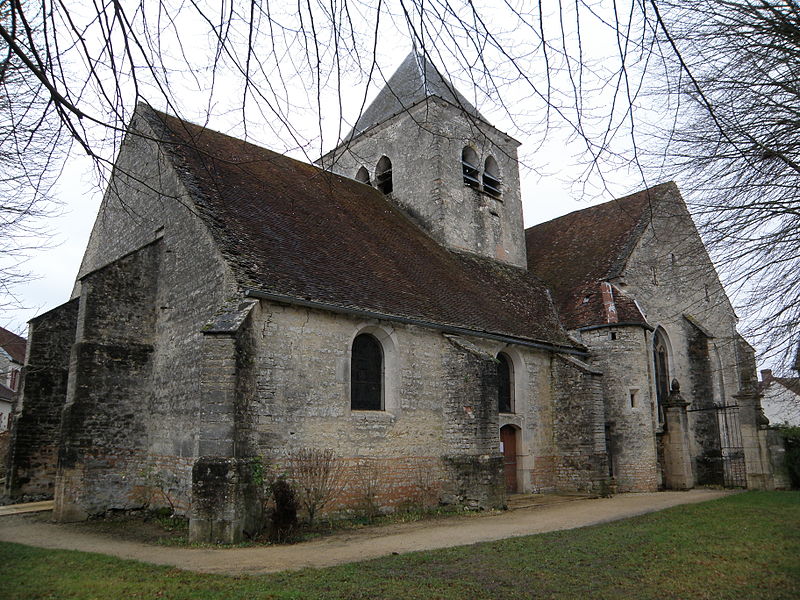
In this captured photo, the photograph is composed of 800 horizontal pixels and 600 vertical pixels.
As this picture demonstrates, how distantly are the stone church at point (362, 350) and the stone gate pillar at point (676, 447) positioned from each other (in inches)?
2.4

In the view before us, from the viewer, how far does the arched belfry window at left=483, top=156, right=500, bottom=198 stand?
2208cm

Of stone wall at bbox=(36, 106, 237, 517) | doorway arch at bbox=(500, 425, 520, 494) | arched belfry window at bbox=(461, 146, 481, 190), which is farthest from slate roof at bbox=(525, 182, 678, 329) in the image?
stone wall at bbox=(36, 106, 237, 517)

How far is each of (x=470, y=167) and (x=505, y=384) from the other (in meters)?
7.97

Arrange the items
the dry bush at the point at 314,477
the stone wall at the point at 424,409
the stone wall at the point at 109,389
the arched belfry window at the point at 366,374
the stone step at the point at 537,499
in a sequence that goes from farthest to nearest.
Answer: the stone step at the point at 537,499 → the arched belfry window at the point at 366,374 → the stone wall at the point at 109,389 → the stone wall at the point at 424,409 → the dry bush at the point at 314,477

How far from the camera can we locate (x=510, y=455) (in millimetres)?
17172

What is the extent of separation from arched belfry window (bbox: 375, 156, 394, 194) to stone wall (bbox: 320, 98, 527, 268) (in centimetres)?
19

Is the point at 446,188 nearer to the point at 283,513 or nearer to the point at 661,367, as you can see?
the point at 661,367

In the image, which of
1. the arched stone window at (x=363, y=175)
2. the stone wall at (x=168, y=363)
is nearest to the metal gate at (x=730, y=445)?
the arched stone window at (x=363, y=175)

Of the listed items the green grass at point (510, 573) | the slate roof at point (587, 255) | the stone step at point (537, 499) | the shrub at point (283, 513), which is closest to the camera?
the green grass at point (510, 573)

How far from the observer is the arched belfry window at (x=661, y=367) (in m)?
20.1

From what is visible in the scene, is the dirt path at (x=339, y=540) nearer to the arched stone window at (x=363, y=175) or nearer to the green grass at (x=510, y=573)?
the green grass at (x=510, y=573)

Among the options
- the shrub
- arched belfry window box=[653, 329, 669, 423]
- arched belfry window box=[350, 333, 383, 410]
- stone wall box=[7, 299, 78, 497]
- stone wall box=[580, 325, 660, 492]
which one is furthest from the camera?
arched belfry window box=[653, 329, 669, 423]

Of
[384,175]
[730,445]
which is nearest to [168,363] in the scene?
[384,175]

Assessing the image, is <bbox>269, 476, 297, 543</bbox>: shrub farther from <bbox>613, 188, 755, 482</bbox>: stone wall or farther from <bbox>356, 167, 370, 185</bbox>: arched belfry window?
<bbox>356, 167, 370, 185</bbox>: arched belfry window
